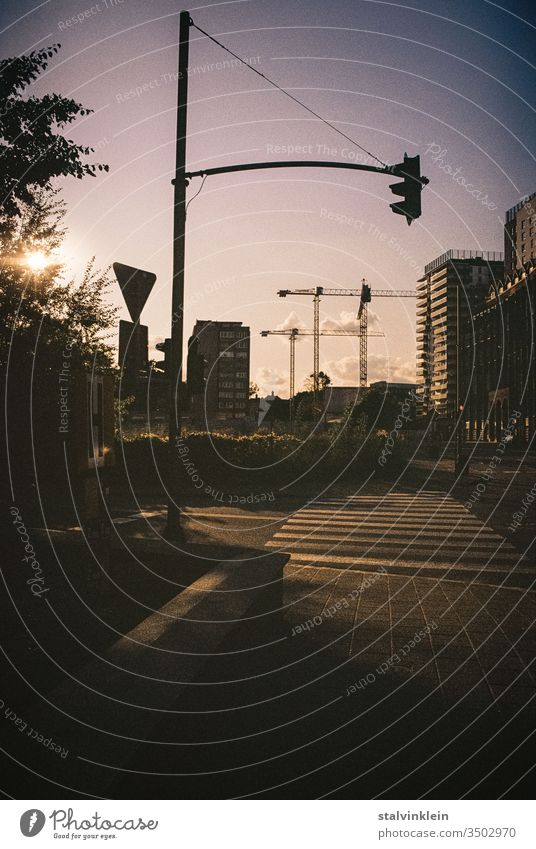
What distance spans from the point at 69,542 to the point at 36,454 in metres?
1.06

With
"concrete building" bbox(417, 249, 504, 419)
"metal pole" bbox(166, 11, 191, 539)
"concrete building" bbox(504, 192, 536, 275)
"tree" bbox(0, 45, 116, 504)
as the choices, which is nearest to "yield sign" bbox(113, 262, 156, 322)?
"tree" bbox(0, 45, 116, 504)

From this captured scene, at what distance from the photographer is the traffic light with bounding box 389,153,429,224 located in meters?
11.0

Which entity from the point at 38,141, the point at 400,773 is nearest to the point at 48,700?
the point at 400,773

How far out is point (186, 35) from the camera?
11180mm

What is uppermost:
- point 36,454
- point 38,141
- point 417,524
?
point 38,141
